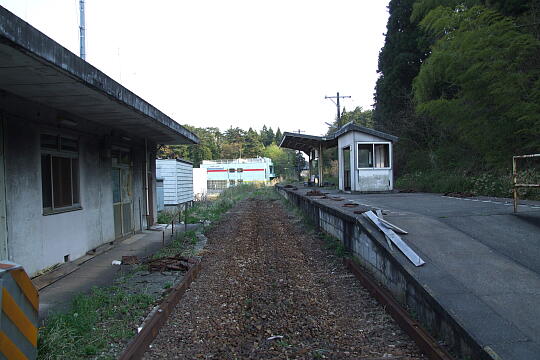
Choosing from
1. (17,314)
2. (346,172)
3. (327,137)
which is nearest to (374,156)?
(346,172)

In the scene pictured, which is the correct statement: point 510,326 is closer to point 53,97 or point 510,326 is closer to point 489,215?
point 489,215

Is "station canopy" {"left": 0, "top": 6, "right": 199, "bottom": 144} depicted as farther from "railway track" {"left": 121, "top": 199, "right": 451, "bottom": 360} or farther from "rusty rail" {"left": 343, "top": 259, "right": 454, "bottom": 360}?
"rusty rail" {"left": 343, "top": 259, "right": 454, "bottom": 360}

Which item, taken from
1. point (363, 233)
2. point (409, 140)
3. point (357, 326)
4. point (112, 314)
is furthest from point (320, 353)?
point (409, 140)

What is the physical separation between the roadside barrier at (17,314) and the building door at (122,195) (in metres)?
7.16

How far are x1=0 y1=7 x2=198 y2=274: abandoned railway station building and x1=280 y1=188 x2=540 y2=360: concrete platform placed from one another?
4.61 meters

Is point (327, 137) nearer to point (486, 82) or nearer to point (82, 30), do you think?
point (486, 82)

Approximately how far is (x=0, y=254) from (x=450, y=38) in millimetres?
11518

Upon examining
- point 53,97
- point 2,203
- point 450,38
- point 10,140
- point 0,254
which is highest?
point 450,38

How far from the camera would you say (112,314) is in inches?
175

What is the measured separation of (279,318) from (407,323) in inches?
56.2

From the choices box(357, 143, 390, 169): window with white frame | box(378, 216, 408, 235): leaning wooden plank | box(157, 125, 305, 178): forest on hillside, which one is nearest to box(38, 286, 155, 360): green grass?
box(378, 216, 408, 235): leaning wooden plank

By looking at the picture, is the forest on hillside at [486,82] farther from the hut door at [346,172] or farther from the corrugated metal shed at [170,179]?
the corrugated metal shed at [170,179]

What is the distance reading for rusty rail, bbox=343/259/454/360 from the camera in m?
3.26

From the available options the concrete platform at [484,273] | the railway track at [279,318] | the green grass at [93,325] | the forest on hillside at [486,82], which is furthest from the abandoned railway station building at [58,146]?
the forest on hillside at [486,82]
